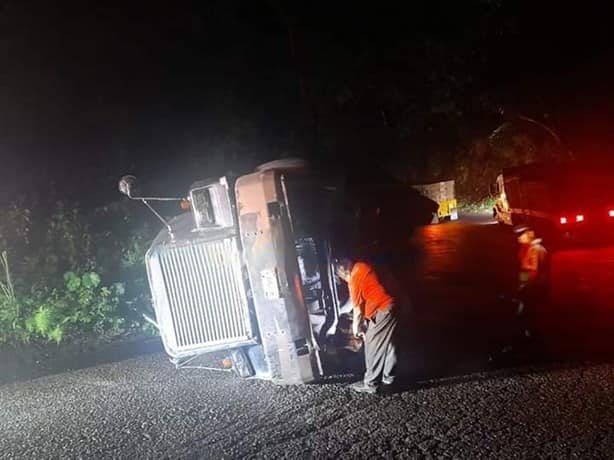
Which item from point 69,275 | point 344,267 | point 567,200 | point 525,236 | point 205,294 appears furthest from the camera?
point 567,200

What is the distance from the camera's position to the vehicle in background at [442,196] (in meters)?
→ 23.4

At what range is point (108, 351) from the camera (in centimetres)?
877

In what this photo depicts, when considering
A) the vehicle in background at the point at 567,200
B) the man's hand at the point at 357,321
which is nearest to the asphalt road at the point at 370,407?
the man's hand at the point at 357,321

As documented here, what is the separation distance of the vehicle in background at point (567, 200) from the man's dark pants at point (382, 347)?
756cm

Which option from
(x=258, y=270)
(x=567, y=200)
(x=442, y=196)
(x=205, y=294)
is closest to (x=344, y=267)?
(x=258, y=270)

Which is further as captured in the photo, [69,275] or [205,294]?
[69,275]

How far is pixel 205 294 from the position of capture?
5922 millimetres

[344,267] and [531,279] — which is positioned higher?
[344,267]

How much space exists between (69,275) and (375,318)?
248 inches

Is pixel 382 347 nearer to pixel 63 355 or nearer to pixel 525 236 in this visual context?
pixel 525 236

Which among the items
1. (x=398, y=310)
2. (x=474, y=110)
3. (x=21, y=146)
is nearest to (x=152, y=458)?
(x=398, y=310)

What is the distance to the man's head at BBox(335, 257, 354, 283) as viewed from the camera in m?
5.59

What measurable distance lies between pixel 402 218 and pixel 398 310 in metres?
10.5

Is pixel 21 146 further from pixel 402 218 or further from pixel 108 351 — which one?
pixel 402 218
